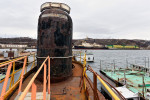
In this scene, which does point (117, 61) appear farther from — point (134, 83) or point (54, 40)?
point (54, 40)

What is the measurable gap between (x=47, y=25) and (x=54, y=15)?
1.86 feet

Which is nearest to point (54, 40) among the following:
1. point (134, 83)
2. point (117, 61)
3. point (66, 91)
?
point (66, 91)

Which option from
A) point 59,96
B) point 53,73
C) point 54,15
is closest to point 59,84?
point 53,73

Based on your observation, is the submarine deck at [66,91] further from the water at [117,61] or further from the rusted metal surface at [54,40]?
the water at [117,61]

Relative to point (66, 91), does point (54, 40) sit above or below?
above

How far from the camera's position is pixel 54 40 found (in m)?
4.79

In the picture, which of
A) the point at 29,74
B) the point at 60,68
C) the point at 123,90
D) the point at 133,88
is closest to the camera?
the point at 60,68

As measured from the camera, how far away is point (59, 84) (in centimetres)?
473

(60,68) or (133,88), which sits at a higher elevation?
(60,68)

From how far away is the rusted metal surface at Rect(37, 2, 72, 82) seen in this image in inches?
187

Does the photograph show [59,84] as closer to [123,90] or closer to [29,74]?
[29,74]

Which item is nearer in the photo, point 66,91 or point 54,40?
point 66,91

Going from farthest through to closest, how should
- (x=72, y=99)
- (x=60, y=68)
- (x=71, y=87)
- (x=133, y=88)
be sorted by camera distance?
(x=133, y=88) → (x=60, y=68) → (x=71, y=87) → (x=72, y=99)

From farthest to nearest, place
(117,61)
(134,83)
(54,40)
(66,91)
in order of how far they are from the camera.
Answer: (117,61)
(134,83)
(54,40)
(66,91)
